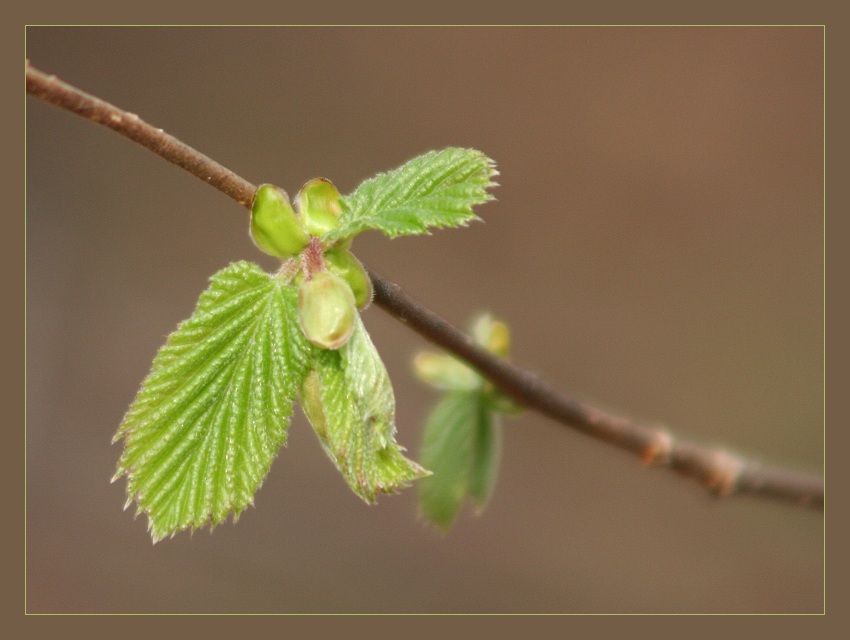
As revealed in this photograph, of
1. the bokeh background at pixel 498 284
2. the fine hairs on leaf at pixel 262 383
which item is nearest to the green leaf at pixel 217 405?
the fine hairs on leaf at pixel 262 383

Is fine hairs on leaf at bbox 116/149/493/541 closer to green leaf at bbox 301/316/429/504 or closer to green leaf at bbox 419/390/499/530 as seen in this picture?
green leaf at bbox 301/316/429/504

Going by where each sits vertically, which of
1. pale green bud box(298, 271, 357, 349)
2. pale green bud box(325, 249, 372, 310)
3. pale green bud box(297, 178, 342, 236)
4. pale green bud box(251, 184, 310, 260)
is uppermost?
pale green bud box(297, 178, 342, 236)

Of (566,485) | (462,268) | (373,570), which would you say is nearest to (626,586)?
(566,485)

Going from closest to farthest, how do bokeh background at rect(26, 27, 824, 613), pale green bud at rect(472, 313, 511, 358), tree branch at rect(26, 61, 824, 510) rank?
tree branch at rect(26, 61, 824, 510), pale green bud at rect(472, 313, 511, 358), bokeh background at rect(26, 27, 824, 613)

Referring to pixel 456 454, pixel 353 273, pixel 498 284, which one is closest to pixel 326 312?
pixel 353 273

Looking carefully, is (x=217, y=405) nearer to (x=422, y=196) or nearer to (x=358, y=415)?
(x=358, y=415)

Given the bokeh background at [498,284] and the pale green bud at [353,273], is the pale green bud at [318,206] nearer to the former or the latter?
the pale green bud at [353,273]

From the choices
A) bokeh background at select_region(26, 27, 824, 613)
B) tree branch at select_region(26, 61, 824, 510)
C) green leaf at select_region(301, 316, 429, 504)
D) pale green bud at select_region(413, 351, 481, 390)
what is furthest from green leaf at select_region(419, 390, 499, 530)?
bokeh background at select_region(26, 27, 824, 613)
